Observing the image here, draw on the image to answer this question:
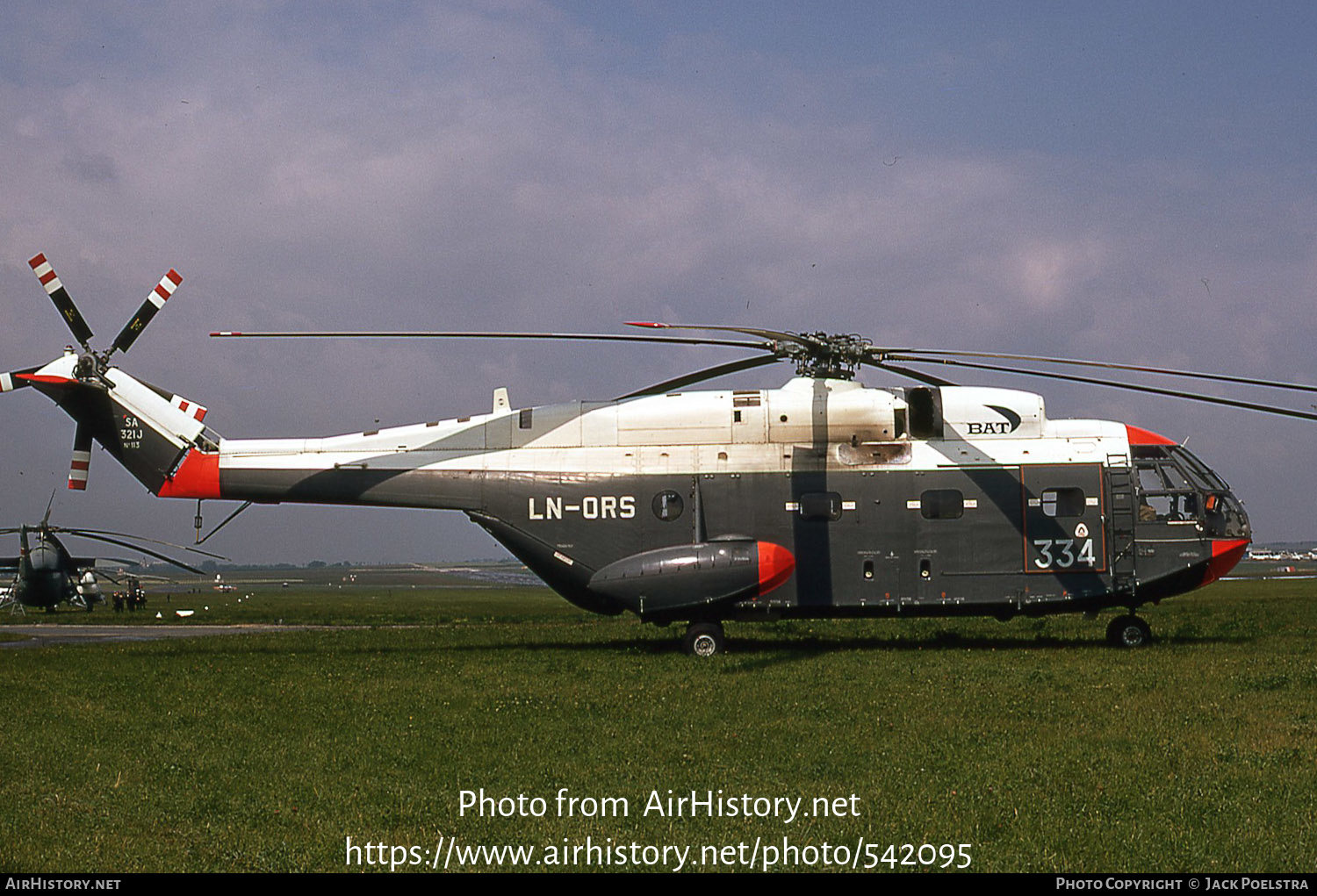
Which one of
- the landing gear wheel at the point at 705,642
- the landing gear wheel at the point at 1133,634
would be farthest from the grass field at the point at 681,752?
the landing gear wheel at the point at 1133,634

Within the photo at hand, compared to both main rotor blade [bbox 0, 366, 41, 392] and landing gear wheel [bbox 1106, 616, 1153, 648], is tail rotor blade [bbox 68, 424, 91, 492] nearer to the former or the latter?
main rotor blade [bbox 0, 366, 41, 392]

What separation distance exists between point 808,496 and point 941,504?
264 centimetres

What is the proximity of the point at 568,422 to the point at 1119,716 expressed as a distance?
12.2 metres

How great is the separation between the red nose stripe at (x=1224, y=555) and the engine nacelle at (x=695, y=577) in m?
8.33

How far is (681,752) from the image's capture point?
11555 mm

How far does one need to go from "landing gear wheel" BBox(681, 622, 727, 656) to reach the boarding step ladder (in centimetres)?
779

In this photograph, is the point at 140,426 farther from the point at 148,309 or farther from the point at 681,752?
the point at 681,752

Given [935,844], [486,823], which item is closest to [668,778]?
[486,823]

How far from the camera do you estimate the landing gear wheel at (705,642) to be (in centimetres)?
2030

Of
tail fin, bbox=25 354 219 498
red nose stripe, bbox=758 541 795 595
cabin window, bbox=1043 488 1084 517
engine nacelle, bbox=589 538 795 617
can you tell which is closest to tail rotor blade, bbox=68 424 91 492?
tail fin, bbox=25 354 219 498

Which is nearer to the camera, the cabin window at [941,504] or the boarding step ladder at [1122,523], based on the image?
the boarding step ladder at [1122,523]

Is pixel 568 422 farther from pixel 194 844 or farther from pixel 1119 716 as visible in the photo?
pixel 194 844

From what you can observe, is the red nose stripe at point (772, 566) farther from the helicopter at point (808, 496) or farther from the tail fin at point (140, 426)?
the tail fin at point (140, 426)

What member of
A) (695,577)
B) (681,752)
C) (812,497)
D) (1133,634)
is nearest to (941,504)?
(812,497)
